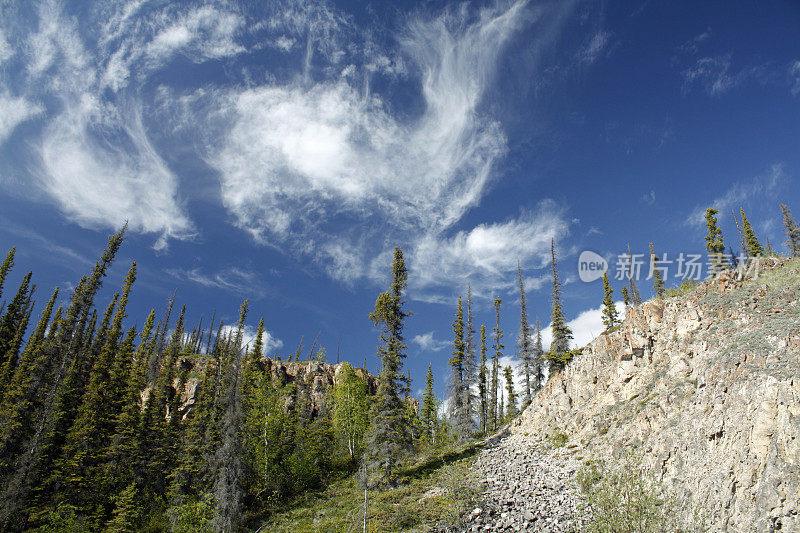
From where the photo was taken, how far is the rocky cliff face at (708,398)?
14.1 m

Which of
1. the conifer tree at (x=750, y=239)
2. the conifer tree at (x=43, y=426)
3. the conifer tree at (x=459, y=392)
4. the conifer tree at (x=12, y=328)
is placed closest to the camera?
the conifer tree at (x=43, y=426)

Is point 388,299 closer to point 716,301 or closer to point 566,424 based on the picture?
point 566,424

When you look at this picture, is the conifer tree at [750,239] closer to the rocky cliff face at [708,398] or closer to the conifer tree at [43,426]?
the rocky cliff face at [708,398]

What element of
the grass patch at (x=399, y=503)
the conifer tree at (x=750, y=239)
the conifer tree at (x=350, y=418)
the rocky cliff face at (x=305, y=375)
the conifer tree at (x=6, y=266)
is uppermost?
the conifer tree at (x=750, y=239)

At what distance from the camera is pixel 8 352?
5044 centimetres

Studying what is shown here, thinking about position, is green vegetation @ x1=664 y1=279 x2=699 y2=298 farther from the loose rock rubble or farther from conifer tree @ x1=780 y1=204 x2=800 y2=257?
conifer tree @ x1=780 y1=204 x2=800 y2=257

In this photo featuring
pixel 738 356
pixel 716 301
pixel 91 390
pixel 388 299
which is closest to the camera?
pixel 738 356

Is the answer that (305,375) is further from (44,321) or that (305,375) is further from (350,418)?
(44,321)

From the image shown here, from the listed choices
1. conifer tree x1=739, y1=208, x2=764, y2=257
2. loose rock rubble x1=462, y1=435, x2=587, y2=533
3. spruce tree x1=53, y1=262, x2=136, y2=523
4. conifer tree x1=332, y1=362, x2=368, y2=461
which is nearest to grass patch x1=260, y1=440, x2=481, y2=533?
loose rock rubble x1=462, y1=435, x2=587, y2=533

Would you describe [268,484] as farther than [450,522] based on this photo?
Yes

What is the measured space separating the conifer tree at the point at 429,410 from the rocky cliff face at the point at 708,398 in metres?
19.8

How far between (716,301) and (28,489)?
54450 millimetres

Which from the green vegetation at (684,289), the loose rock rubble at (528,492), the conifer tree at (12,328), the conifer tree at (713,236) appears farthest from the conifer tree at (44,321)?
the conifer tree at (713,236)

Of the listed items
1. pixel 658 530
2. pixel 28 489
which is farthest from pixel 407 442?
→ pixel 28 489
